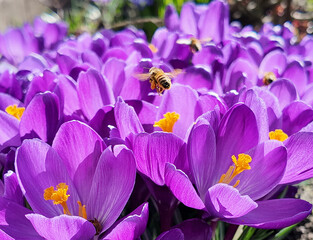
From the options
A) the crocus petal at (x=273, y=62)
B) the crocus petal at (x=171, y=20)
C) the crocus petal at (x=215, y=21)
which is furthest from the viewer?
the crocus petal at (x=171, y=20)

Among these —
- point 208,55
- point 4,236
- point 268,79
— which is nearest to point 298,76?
point 268,79

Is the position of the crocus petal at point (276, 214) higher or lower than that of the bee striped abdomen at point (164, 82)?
lower

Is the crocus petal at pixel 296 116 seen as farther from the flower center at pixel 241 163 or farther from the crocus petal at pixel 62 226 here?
the crocus petal at pixel 62 226

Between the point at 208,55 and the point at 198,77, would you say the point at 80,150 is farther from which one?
the point at 208,55

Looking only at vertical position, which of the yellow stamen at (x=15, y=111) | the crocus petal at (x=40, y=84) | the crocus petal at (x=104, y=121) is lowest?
the yellow stamen at (x=15, y=111)

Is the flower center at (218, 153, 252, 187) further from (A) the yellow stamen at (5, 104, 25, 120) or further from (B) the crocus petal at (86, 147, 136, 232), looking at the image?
(A) the yellow stamen at (5, 104, 25, 120)

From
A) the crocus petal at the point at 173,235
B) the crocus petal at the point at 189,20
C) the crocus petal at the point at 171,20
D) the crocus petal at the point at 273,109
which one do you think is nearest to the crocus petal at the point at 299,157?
the crocus petal at the point at 273,109

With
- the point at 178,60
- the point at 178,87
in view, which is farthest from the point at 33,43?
the point at 178,87

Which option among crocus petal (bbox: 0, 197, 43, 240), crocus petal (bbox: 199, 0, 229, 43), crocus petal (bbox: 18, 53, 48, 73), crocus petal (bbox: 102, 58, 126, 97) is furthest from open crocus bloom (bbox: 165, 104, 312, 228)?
crocus petal (bbox: 199, 0, 229, 43)
